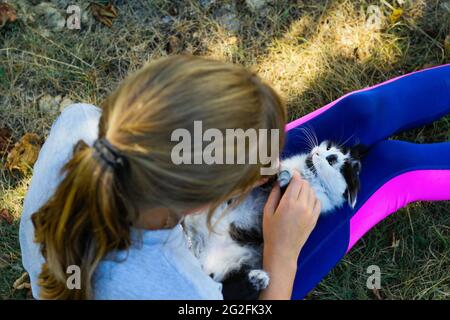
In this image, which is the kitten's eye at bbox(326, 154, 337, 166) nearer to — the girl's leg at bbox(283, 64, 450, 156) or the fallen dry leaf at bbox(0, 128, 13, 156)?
the girl's leg at bbox(283, 64, 450, 156)

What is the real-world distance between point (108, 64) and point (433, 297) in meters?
1.58

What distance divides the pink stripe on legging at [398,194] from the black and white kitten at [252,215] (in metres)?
0.12

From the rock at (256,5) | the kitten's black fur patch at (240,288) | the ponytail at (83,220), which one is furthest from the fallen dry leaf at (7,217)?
the rock at (256,5)

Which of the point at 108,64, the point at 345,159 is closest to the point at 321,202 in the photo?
the point at 345,159

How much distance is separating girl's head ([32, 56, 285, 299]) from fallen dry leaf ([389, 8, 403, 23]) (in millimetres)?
1190

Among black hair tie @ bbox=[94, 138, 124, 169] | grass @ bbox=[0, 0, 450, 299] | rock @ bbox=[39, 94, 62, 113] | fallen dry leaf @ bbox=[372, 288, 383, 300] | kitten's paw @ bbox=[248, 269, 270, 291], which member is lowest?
fallen dry leaf @ bbox=[372, 288, 383, 300]

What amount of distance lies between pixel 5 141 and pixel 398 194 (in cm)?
154

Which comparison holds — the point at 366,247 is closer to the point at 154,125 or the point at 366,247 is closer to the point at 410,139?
the point at 410,139

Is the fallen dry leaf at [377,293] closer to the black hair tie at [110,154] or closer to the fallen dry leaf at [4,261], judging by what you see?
the black hair tie at [110,154]

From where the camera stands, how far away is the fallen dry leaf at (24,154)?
1.93 metres

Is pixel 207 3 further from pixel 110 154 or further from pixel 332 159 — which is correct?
pixel 110 154

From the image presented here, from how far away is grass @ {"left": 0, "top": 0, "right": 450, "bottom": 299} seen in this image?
1.98m

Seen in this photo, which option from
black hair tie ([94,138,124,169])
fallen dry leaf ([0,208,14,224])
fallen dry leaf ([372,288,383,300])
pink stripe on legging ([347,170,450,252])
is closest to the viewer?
black hair tie ([94,138,124,169])

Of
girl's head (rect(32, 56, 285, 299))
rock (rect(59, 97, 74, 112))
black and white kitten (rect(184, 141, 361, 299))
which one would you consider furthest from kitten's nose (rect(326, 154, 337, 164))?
rock (rect(59, 97, 74, 112))
